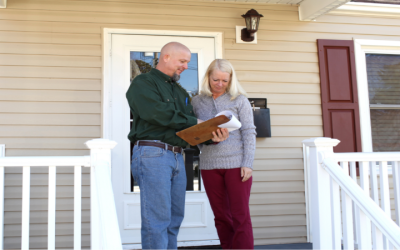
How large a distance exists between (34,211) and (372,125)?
3.52 meters

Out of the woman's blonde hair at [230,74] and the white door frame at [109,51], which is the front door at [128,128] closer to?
the white door frame at [109,51]

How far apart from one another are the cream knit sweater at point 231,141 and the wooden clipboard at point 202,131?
0.79ft

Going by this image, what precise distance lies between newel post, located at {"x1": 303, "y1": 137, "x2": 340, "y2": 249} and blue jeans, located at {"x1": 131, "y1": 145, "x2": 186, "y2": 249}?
3.45 feet

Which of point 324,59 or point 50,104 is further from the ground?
point 324,59

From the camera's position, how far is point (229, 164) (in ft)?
7.04

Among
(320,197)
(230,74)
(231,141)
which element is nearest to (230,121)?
(231,141)

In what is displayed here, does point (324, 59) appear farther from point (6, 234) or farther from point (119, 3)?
point (6, 234)

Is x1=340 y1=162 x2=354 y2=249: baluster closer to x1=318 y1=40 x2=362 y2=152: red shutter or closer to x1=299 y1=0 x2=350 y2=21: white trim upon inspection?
x1=318 y1=40 x2=362 y2=152: red shutter

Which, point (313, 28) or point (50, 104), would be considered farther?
point (313, 28)

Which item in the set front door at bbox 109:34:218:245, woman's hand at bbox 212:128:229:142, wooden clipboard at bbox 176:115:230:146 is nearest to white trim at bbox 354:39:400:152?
front door at bbox 109:34:218:245

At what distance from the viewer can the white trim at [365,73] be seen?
3.58 meters

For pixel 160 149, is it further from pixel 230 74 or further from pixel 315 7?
pixel 315 7

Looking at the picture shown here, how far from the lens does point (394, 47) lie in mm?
3752

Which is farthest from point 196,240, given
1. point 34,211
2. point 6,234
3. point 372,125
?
point 372,125
